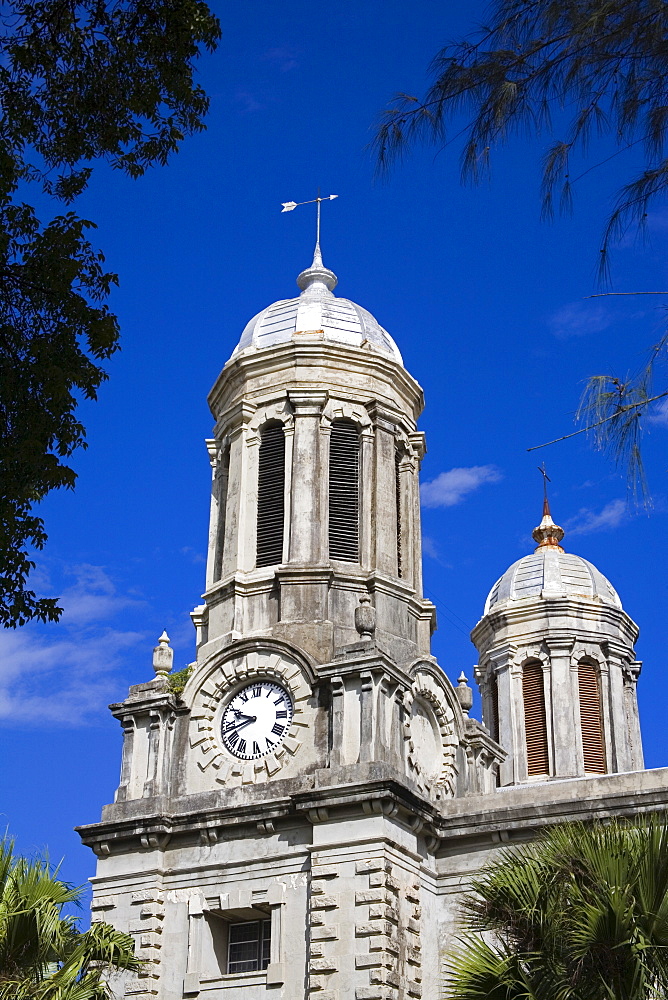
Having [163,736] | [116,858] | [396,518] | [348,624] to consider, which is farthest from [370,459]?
[116,858]

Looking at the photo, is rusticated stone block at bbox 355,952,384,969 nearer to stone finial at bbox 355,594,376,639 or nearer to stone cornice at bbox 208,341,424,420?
stone finial at bbox 355,594,376,639

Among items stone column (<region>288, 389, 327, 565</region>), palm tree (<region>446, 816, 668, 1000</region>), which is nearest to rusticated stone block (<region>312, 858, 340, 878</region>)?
stone column (<region>288, 389, 327, 565</region>)

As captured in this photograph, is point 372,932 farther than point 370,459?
No

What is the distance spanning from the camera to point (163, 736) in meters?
27.5

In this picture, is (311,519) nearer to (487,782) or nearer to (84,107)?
(487,782)

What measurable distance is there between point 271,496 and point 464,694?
5894 mm

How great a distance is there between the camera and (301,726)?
87.5 feet

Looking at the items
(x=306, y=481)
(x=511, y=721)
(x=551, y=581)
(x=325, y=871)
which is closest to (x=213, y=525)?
(x=306, y=481)

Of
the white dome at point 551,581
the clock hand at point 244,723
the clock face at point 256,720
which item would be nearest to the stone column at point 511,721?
Answer: the white dome at point 551,581

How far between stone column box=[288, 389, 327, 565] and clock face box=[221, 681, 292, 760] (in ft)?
8.84

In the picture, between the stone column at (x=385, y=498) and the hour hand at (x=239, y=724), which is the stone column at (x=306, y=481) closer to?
the stone column at (x=385, y=498)

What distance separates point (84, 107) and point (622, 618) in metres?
28.6

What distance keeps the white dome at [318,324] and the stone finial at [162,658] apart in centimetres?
688

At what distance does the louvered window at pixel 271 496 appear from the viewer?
29.4 meters
